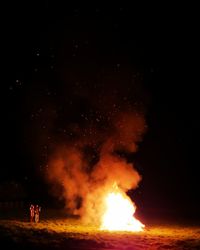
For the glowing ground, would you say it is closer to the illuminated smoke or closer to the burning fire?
the burning fire

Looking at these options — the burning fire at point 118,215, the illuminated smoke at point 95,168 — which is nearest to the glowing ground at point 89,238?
the burning fire at point 118,215

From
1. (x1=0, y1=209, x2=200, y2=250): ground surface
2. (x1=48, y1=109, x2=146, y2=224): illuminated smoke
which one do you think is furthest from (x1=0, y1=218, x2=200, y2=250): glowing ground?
(x1=48, y1=109, x2=146, y2=224): illuminated smoke

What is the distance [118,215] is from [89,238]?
432 centimetres

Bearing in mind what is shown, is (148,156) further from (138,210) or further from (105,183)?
(105,183)

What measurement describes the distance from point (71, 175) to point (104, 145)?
2842mm

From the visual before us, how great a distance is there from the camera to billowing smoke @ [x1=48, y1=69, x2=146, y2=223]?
2033cm

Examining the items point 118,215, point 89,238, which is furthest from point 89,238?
point 118,215

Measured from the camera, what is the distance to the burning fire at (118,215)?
1696 centimetres

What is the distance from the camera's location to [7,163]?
29.0 meters

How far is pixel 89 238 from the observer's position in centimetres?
1386

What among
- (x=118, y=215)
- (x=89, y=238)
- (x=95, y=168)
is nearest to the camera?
(x=89, y=238)

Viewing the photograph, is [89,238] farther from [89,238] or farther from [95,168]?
[95,168]

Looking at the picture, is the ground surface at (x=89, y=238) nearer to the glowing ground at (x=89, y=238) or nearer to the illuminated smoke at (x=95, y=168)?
the glowing ground at (x=89, y=238)

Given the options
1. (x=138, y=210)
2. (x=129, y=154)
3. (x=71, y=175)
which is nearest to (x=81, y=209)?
(x=71, y=175)
